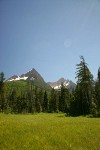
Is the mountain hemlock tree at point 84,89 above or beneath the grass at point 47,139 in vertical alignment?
above

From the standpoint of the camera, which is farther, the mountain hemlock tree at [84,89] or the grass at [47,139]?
the mountain hemlock tree at [84,89]

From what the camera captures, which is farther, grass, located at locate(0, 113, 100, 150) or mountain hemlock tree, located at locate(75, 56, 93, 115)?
mountain hemlock tree, located at locate(75, 56, 93, 115)

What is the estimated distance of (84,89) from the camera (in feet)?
188

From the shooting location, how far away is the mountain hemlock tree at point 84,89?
5591cm

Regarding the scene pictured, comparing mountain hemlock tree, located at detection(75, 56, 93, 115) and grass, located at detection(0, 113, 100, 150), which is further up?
mountain hemlock tree, located at detection(75, 56, 93, 115)

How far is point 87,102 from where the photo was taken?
181ft

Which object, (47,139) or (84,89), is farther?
(84,89)

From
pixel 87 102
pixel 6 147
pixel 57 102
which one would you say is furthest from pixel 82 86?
pixel 57 102

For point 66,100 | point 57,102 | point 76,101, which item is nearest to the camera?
point 76,101

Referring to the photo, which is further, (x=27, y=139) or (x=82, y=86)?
(x=82, y=86)

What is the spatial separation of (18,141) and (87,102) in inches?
1696

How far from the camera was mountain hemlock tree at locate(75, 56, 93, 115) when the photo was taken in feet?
183

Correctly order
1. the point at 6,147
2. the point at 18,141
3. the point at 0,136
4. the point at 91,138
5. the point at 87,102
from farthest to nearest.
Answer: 1. the point at 87,102
2. the point at 91,138
3. the point at 0,136
4. the point at 18,141
5. the point at 6,147

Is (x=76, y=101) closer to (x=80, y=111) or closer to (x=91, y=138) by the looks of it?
(x=80, y=111)
